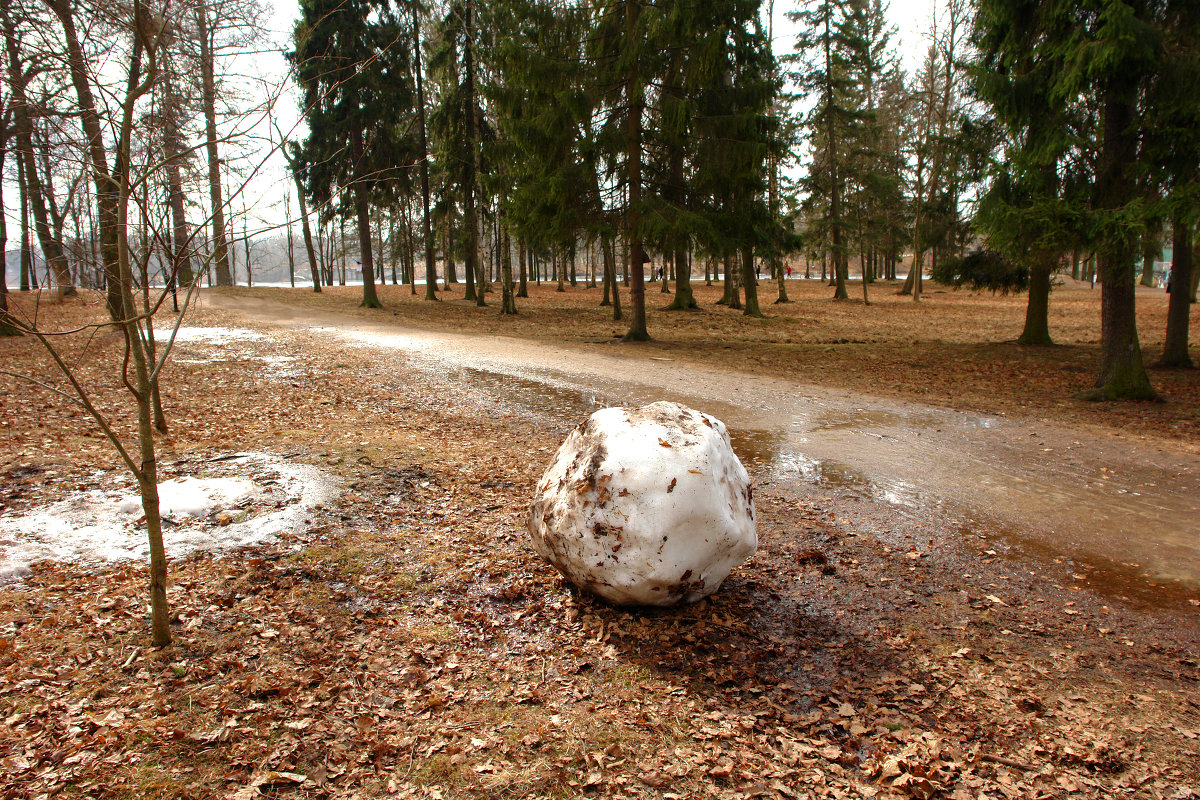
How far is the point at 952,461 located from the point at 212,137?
23.4 ft

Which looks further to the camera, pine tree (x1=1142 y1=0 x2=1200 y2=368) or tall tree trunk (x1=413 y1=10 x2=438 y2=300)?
tall tree trunk (x1=413 y1=10 x2=438 y2=300)

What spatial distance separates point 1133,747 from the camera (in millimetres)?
2891

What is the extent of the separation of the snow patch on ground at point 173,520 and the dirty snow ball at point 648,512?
233cm

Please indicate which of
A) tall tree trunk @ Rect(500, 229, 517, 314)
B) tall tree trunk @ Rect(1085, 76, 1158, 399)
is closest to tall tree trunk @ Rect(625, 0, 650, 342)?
tall tree trunk @ Rect(500, 229, 517, 314)

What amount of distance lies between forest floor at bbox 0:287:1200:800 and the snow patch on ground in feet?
0.47

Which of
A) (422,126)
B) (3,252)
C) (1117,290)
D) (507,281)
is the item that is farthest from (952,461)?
(422,126)

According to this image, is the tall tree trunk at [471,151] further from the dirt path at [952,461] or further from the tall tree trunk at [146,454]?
the tall tree trunk at [146,454]

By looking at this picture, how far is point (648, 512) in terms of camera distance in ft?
11.6

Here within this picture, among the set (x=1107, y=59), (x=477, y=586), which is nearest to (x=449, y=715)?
(x=477, y=586)

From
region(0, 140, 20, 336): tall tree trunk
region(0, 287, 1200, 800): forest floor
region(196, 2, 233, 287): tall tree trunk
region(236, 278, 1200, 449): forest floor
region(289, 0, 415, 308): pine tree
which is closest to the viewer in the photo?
region(0, 287, 1200, 800): forest floor

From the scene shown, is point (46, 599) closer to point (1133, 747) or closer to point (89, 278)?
point (89, 278)

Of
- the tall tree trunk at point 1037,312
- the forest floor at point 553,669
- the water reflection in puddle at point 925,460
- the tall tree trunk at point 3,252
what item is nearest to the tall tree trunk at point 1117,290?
the water reflection in puddle at point 925,460

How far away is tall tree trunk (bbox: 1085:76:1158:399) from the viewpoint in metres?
9.53

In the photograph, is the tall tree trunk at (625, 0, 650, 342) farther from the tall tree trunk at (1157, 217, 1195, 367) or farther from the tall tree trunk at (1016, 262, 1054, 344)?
the tall tree trunk at (1157, 217, 1195, 367)
